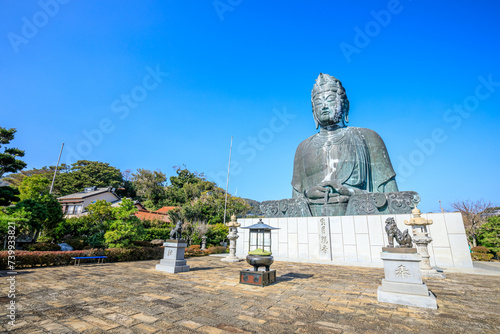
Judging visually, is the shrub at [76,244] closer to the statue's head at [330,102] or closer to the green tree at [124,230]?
the green tree at [124,230]

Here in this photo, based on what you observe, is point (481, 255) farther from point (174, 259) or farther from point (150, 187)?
point (150, 187)

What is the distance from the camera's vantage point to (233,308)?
4316mm

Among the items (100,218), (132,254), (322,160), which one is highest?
(322,160)

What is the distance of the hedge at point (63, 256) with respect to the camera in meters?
8.68

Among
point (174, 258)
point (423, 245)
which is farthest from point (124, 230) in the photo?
point (423, 245)

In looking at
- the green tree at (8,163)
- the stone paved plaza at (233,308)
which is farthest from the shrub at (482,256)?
the green tree at (8,163)

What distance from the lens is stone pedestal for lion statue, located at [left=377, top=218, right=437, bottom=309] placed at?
4.53 meters

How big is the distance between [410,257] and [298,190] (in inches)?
477

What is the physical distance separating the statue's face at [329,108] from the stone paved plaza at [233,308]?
38.0ft

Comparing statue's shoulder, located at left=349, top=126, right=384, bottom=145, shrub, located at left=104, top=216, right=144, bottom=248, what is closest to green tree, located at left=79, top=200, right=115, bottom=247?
shrub, located at left=104, top=216, right=144, bottom=248

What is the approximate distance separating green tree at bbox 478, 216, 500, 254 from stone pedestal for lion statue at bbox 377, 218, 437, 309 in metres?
17.1

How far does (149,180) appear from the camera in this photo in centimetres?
3959

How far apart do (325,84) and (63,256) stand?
17.8m

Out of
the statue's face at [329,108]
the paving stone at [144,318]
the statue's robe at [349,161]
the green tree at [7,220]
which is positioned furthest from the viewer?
the statue's face at [329,108]
